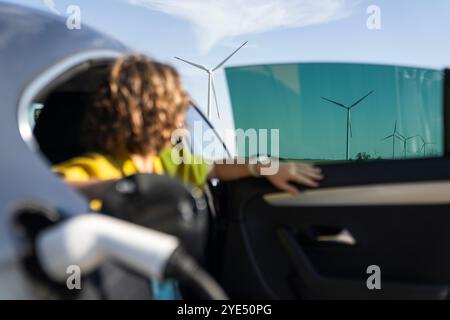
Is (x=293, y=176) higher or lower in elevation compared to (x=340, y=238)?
higher

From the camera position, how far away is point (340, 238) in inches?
81.1

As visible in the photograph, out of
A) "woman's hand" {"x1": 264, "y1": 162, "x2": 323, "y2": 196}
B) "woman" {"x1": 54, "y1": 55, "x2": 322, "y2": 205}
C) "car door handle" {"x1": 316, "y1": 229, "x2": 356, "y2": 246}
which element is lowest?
"car door handle" {"x1": 316, "y1": 229, "x2": 356, "y2": 246}

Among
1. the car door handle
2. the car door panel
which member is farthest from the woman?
the car door handle

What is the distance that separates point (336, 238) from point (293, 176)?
0.35 metres

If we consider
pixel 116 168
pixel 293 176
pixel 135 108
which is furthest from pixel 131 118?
pixel 293 176

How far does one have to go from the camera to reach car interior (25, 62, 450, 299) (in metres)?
1.91

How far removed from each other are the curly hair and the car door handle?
0.79m

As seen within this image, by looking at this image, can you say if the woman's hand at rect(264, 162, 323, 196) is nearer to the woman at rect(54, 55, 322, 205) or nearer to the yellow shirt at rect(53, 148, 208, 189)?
the yellow shirt at rect(53, 148, 208, 189)

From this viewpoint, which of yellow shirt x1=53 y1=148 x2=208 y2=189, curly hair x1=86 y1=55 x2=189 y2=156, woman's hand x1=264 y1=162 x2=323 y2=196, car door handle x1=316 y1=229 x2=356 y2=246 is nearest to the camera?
yellow shirt x1=53 y1=148 x2=208 y2=189

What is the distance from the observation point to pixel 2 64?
4.04 feet

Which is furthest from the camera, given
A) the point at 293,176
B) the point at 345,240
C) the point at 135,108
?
the point at 345,240

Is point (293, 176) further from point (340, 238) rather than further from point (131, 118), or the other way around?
point (131, 118)

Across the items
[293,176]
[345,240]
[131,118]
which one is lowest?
[345,240]
